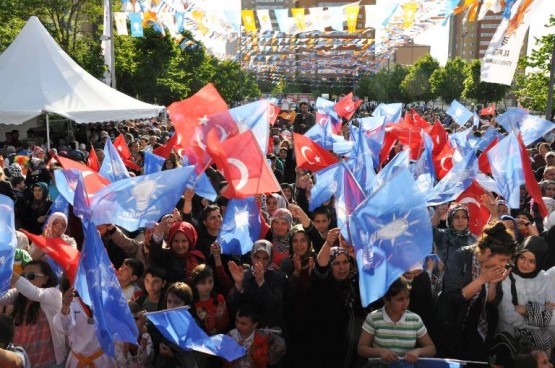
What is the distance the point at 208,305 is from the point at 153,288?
0.41 m

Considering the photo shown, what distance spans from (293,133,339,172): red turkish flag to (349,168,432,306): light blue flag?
13.6 feet

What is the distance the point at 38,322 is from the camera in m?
4.19

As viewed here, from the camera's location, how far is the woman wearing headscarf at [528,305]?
4172mm

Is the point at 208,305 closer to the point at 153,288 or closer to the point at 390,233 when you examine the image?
the point at 153,288

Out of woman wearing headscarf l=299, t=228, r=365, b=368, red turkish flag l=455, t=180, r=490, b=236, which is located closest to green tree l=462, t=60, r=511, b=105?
red turkish flag l=455, t=180, r=490, b=236

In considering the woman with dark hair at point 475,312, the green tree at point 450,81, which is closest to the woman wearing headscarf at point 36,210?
the woman with dark hair at point 475,312

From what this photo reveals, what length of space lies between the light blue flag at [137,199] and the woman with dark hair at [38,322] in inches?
27.4

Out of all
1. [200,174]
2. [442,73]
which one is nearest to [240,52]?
[200,174]

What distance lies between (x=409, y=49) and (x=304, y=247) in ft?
488

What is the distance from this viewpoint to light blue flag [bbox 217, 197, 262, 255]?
567 cm

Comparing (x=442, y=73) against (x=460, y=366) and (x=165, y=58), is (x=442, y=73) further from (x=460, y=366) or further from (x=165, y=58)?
(x=460, y=366)

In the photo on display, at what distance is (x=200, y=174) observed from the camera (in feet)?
21.8

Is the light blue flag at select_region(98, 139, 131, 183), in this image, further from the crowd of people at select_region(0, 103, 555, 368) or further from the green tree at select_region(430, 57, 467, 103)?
the green tree at select_region(430, 57, 467, 103)

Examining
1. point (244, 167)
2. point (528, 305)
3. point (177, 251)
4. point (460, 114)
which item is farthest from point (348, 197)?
point (460, 114)
